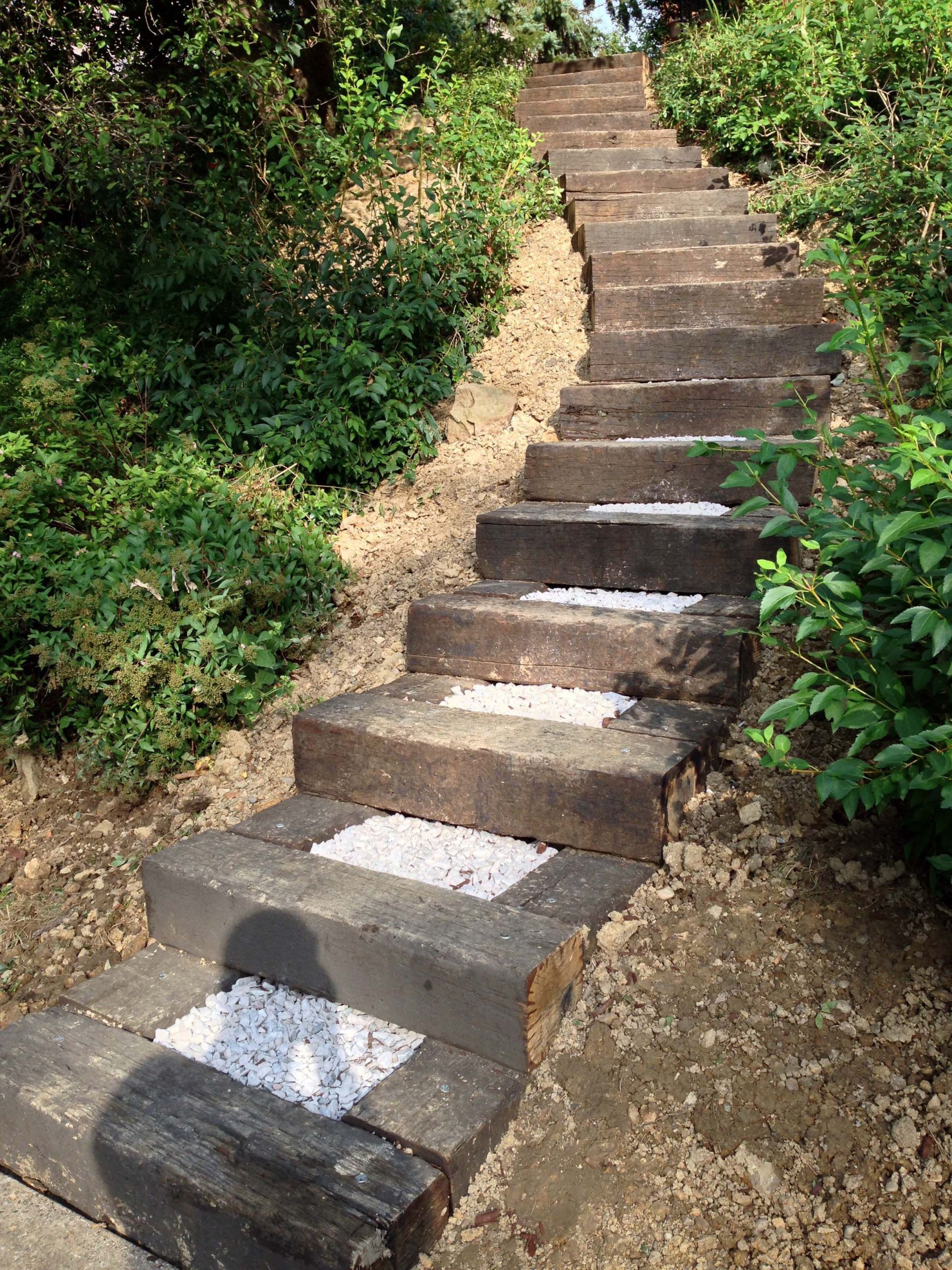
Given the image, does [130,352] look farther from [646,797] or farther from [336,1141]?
[336,1141]

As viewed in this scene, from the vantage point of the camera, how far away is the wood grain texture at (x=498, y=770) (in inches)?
95.2

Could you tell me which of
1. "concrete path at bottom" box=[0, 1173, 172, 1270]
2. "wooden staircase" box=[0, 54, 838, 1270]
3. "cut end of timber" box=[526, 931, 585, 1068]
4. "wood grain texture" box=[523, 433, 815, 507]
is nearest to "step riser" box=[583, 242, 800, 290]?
"wooden staircase" box=[0, 54, 838, 1270]

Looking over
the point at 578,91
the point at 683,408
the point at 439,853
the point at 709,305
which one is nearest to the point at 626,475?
the point at 683,408

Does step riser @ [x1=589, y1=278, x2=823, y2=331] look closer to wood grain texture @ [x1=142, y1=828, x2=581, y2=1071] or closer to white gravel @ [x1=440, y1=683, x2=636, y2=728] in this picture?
white gravel @ [x1=440, y1=683, x2=636, y2=728]

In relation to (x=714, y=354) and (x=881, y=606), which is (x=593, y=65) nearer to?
(x=714, y=354)

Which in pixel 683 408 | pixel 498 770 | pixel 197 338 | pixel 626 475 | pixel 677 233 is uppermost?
pixel 677 233

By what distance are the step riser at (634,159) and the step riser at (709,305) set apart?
1.89 metres

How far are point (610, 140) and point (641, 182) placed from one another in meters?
0.89

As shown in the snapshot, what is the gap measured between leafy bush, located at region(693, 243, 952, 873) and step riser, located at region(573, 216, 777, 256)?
10.9 ft

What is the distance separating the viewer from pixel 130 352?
5086 millimetres

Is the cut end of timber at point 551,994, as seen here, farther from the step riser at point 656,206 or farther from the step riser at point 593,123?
the step riser at point 593,123

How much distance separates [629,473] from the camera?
13.0ft

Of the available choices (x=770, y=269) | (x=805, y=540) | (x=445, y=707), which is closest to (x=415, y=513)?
(x=445, y=707)

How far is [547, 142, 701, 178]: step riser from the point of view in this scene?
20.4ft
